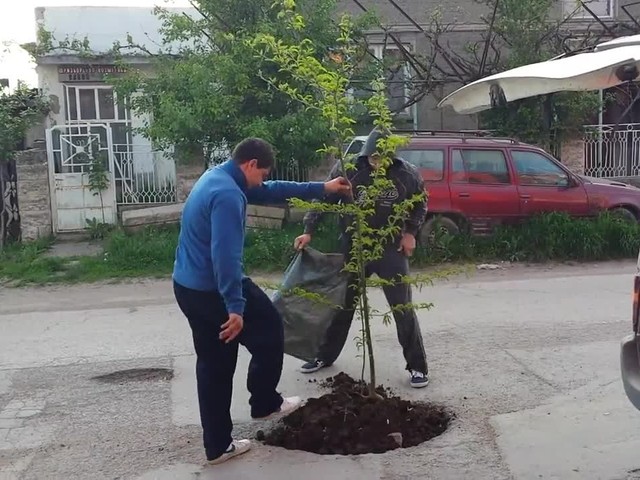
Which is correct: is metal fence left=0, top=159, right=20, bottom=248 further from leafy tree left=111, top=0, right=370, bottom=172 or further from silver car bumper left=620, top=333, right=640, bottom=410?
silver car bumper left=620, top=333, right=640, bottom=410

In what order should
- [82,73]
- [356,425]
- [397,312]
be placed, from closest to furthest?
[356,425], [397,312], [82,73]

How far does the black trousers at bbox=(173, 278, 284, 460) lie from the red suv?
21.5ft

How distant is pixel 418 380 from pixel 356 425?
1.01 metres

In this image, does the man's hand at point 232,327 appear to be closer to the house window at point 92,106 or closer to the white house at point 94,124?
the white house at point 94,124

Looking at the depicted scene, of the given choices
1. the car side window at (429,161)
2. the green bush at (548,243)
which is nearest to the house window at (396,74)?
the car side window at (429,161)

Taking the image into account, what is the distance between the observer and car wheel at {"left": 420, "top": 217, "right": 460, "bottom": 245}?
10632 mm

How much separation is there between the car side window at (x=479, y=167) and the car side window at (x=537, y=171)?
20cm

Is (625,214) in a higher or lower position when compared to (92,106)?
lower

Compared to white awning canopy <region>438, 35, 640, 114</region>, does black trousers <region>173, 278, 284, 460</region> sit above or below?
below

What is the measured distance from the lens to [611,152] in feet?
46.5

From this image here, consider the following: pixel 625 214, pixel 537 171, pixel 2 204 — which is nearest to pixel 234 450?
pixel 537 171

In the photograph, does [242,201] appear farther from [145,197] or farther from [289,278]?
[145,197]

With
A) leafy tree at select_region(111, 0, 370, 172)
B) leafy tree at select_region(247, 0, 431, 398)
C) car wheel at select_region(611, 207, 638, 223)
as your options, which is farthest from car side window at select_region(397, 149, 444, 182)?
leafy tree at select_region(247, 0, 431, 398)

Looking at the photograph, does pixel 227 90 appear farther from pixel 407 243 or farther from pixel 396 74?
pixel 407 243
